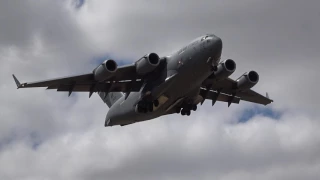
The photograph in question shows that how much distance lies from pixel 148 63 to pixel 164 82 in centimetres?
141

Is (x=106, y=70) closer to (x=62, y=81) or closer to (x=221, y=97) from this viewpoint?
Answer: (x=62, y=81)

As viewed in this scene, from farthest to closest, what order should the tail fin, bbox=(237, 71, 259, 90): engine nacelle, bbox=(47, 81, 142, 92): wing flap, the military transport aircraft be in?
the tail fin
bbox=(237, 71, 259, 90): engine nacelle
bbox=(47, 81, 142, 92): wing flap
the military transport aircraft

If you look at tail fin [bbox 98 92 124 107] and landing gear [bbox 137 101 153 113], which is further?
tail fin [bbox 98 92 124 107]

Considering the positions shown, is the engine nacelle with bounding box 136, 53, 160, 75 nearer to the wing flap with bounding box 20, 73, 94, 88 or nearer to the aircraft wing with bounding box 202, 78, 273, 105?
the wing flap with bounding box 20, 73, 94, 88

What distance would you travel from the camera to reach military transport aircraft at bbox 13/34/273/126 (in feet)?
116

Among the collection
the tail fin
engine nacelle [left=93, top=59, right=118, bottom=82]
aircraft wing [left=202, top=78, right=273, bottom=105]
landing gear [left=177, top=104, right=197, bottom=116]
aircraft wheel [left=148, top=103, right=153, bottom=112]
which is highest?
the tail fin

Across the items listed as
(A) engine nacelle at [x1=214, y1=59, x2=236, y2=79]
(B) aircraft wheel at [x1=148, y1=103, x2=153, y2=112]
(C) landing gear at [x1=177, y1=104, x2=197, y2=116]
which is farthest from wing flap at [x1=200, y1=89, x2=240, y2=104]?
(B) aircraft wheel at [x1=148, y1=103, x2=153, y2=112]

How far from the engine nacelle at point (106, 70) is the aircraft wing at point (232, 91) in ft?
19.8

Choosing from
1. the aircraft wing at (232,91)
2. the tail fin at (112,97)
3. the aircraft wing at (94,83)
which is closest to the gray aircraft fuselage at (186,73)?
the aircraft wing at (94,83)

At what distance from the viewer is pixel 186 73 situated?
35.4 metres

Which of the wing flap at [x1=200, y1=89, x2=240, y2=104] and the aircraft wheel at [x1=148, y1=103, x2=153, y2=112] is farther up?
the wing flap at [x1=200, y1=89, x2=240, y2=104]

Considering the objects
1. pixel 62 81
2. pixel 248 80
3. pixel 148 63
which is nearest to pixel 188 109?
pixel 248 80

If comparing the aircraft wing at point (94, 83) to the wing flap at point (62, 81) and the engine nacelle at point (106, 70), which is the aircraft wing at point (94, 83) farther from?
the engine nacelle at point (106, 70)

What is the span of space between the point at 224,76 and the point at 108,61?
656 cm
